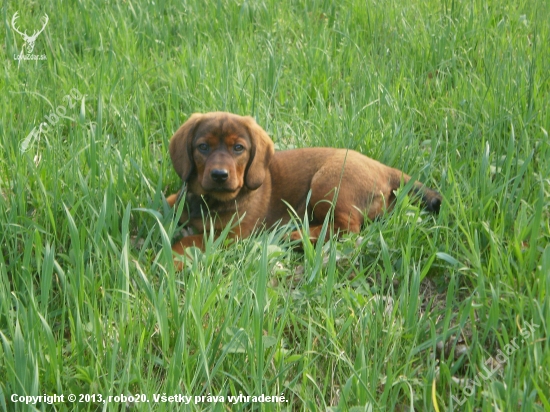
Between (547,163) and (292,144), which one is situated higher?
(547,163)

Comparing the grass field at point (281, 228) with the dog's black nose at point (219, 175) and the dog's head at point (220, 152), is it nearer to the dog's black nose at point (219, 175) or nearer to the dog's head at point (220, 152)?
the dog's head at point (220, 152)

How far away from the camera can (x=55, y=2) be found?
230 inches

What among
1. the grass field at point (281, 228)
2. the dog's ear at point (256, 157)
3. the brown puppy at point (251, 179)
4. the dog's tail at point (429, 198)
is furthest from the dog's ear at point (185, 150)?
the dog's tail at point (429, 198)

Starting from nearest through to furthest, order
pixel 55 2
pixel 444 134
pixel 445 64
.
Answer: pixel 444 134, pixel 445 64, pixel 55 2

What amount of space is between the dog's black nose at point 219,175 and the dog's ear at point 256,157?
0.23 meters

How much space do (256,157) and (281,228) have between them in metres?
0.51

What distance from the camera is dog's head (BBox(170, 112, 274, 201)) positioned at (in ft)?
12.1

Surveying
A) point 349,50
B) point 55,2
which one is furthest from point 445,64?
point 55,2

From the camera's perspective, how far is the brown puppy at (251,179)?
3682 mm

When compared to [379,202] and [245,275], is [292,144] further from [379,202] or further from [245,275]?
[245,275]

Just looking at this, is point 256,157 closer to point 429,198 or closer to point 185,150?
point 185,150

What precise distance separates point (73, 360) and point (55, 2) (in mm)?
4070

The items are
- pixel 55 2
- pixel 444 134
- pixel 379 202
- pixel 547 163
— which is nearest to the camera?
pixel 547 163

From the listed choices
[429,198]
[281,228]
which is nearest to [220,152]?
[281,228]
